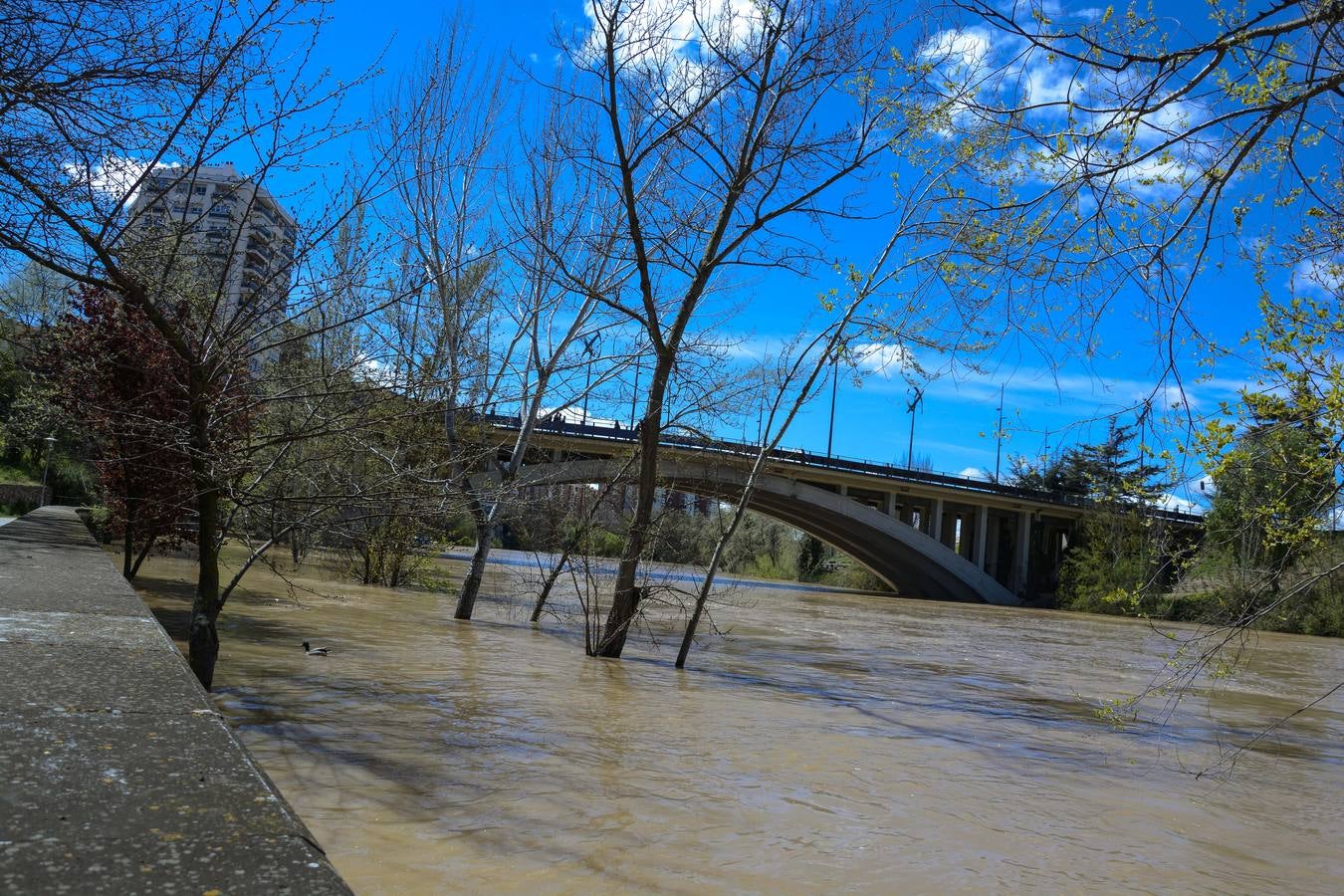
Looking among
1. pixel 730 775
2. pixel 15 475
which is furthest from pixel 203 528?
pixel 15 475

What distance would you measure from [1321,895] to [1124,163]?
11.8 feet

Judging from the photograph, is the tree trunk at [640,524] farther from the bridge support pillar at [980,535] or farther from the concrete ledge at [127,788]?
the bridge support pillar at [980,535]

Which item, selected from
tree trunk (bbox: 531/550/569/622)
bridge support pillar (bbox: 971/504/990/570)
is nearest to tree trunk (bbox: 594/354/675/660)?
tree trunk (bbox: 531/550/569/622)

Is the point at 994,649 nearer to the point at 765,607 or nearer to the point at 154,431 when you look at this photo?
the point at 765,607

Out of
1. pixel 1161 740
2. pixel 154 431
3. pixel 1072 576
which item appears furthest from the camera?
pixel 1072 576

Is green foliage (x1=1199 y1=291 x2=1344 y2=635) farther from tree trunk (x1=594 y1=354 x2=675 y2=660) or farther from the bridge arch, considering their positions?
the bridge arch

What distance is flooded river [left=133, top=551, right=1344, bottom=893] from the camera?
4305mm

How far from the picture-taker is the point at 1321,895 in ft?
15.3

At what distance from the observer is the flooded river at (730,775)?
14.1 ft

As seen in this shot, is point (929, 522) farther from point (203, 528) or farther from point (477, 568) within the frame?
point (203, 528)

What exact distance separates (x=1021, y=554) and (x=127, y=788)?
175ft

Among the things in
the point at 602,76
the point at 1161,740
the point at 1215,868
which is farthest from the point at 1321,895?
the point at 602,76

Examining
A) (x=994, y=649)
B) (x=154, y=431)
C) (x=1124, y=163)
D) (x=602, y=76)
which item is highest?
(x=602, y=76)

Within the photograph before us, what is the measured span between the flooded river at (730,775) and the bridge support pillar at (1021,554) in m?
39.2
